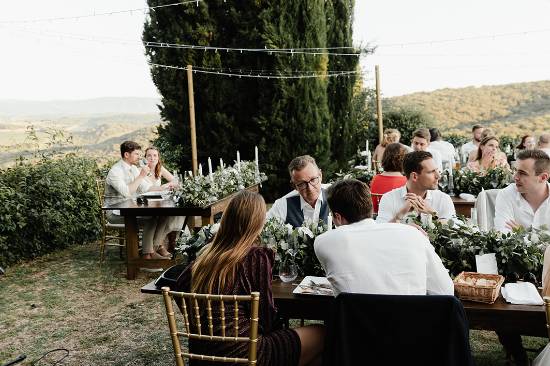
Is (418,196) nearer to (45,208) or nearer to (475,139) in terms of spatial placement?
(45,208)

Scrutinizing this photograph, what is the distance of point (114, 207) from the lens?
19.2 feet

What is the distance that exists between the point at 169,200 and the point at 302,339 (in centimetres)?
380

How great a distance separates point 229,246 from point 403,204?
203 cm

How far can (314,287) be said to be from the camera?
279cm

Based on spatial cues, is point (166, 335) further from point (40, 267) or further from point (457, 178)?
point (457, 178)

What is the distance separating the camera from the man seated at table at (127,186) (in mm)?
6457

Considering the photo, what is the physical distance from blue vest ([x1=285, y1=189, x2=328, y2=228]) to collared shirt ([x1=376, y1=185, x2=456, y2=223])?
428 mm

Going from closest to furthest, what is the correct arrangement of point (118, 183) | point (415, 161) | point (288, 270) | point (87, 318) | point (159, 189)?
1. point (288, 270)
2. point (415, 161)
3. point (87, 318)
4. point (118, 183)
5. point (159, 189)

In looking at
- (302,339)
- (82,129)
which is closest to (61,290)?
(302,339)

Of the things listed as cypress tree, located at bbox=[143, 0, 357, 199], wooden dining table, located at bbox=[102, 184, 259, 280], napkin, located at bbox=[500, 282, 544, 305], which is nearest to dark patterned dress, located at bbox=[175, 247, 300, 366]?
napkin, located at bbox=[500, 282, 544, 305]

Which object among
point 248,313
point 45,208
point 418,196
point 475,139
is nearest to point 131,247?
point 45,208

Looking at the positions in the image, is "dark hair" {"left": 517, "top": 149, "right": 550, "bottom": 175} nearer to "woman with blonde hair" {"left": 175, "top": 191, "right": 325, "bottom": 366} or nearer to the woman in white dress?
"woman with blonde hair" {"left": 175, "top": 191, "right": 325, "bottom": 366}

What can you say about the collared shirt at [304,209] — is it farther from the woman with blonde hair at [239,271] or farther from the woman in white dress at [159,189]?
the woman in white dress at [159,189]

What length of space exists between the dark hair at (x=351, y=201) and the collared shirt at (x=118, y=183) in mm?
4324
